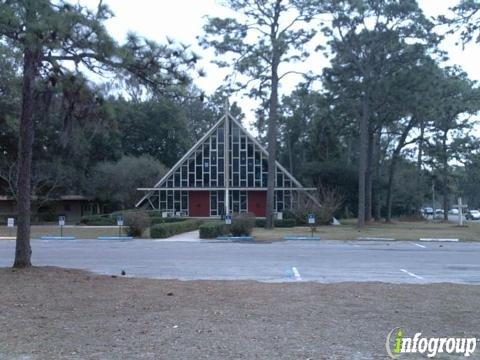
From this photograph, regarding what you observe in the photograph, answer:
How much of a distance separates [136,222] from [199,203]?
25.9m

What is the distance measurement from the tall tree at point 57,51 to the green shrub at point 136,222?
21.1m

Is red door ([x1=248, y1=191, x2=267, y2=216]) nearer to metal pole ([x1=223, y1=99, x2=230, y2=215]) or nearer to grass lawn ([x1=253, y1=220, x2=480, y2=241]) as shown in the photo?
metal pole ([x1=223, y1=99, x2=230, y2=215])

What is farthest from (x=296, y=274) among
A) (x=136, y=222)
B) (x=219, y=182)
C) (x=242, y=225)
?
(x=219, y=182)

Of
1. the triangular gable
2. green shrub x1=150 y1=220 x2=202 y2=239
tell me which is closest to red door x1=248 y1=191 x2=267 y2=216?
the triangular gable

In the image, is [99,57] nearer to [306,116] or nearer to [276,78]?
A: [276,78]

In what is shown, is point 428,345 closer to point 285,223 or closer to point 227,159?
point 285,223

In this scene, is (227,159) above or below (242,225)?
above

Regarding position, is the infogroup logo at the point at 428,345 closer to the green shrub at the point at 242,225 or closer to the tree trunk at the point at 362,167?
the green shrub at the point at 242,225

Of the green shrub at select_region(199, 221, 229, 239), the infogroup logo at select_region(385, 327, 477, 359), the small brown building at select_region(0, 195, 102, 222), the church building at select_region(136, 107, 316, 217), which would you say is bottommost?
the infogroup logo at select_region(385, 327, 477, 359)

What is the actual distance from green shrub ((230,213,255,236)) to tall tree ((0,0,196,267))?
20.5m

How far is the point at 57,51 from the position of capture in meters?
11.8

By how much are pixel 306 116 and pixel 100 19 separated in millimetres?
49858

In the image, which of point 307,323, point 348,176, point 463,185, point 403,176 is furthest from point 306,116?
point 463,185

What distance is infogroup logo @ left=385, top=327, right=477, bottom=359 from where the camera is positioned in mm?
6316
